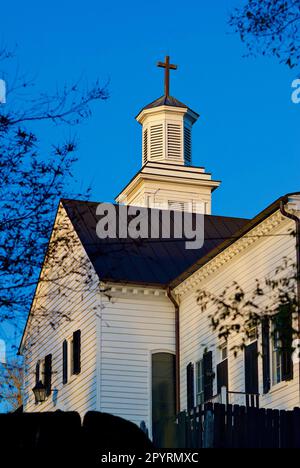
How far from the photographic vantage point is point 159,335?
35.8m

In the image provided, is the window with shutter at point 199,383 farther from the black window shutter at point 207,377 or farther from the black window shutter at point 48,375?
the black window shutter at point 48,375

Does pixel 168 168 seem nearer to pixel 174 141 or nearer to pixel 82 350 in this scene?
pixel 174 141

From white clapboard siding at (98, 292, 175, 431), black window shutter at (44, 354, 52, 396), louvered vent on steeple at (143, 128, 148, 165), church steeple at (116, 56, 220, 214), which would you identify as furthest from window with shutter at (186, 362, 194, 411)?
louvered vent on steeple at (143, 128, 148, 165)

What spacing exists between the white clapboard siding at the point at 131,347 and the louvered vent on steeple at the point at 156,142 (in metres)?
14.9

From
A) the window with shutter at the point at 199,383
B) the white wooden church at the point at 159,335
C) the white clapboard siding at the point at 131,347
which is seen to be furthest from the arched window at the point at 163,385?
the window with shutter at the point at 199,383

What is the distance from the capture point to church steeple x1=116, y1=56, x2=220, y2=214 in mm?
48875

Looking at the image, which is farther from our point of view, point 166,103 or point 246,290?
point 166,103

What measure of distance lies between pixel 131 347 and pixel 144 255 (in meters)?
3.54

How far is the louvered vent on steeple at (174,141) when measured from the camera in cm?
5006

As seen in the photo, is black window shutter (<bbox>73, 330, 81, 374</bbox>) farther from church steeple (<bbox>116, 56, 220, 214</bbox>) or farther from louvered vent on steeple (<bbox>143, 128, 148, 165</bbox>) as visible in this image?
louvered vent on steeple (<bbox>143, 128, 148, 165</bbox>)

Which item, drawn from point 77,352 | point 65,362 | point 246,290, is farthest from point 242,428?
point 65,362

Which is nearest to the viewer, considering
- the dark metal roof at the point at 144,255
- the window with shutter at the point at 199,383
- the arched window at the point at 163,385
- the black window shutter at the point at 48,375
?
the window with shutter at the point at 199,383

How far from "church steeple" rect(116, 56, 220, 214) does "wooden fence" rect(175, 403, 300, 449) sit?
74.6ft
